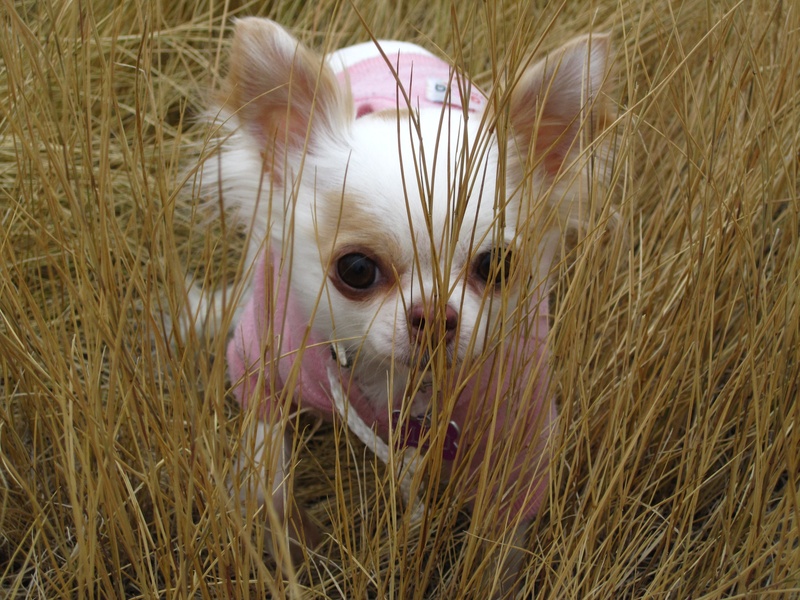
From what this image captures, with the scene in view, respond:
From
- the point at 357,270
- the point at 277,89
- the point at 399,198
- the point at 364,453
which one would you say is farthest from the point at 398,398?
the point at 277,89

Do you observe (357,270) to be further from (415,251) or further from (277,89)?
(277,89)

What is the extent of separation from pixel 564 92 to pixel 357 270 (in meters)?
0.48

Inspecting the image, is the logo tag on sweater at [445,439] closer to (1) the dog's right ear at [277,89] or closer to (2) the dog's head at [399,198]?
(2) the dog's head at [399,198]

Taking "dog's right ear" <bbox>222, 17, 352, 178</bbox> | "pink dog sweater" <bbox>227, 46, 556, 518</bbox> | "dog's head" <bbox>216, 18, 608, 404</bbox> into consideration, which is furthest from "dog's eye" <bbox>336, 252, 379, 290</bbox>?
"dog's right ear" <bbox>222, 17, 352, 178</bbox>

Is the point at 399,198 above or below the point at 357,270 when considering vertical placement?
above

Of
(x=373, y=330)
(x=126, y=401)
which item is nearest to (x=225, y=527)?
(x=126, y=401)

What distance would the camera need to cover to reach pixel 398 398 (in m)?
1.66

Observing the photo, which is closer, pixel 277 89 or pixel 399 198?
pixel 399 198

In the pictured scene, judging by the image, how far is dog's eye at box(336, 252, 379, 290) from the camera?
1438 mm

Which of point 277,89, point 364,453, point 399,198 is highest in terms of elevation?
point 277,89

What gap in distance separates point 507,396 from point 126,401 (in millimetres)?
603

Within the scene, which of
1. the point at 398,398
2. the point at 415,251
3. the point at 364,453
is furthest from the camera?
the point at 398,398

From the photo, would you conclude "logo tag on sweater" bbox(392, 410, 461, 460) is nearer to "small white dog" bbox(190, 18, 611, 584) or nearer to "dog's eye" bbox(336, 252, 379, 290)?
"small white dog" bbox(190, 18, 611, 584)

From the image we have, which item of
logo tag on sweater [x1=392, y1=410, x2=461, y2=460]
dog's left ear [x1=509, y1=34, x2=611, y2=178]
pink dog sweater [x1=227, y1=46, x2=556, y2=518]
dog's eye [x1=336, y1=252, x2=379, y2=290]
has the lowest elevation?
logo tag on sweater [x1=392, y1=410, x2=461, y2=460]
